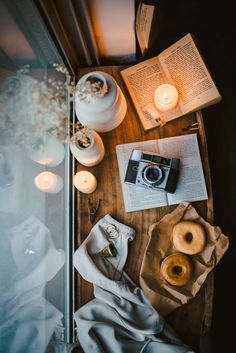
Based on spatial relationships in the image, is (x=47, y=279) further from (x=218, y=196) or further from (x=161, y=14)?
(x=161, y=14)

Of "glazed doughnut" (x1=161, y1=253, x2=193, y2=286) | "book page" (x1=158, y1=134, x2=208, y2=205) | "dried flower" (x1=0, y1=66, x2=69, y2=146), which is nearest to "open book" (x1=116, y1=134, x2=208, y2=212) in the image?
"book page" (x1=158, y1=134, x2=208, y2=205)

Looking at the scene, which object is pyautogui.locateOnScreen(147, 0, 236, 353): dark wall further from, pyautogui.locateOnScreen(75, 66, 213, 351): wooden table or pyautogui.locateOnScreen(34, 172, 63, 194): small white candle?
pyautogui.locateOnScreen(34, 172, 63, 194): small white candle

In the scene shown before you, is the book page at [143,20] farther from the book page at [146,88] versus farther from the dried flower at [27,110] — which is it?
the dried flower at [27,110]

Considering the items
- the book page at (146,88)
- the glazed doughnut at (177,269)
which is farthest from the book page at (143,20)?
the glazed doughnut at (177,269)

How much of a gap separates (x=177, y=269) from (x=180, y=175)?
37 centimetres

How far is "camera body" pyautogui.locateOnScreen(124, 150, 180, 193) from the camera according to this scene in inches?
45.0

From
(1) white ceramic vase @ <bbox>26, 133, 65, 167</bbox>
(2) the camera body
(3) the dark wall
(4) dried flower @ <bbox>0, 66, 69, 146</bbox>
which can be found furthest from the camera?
(3) the dark wall

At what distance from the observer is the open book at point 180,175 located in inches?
46.5

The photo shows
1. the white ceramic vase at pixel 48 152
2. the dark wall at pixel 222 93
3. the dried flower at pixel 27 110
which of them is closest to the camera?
the dried flower at pixel 27 110

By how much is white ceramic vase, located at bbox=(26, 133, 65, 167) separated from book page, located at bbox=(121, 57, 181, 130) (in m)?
0.37

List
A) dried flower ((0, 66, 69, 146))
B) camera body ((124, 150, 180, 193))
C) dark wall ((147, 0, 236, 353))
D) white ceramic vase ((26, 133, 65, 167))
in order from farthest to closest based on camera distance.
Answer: dark wall ((147, 0, 236, 353)), camera body ((124, 150, 180, 193)), white ceramic vase ((26, 133, 65, 167)), dried flower ((0, 66, 69, 146))

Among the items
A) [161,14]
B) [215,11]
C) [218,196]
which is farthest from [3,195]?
[215,11]

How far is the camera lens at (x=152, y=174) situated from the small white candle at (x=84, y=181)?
0.68 feet

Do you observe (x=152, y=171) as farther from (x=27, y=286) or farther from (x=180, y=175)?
(x=27, y=286)
